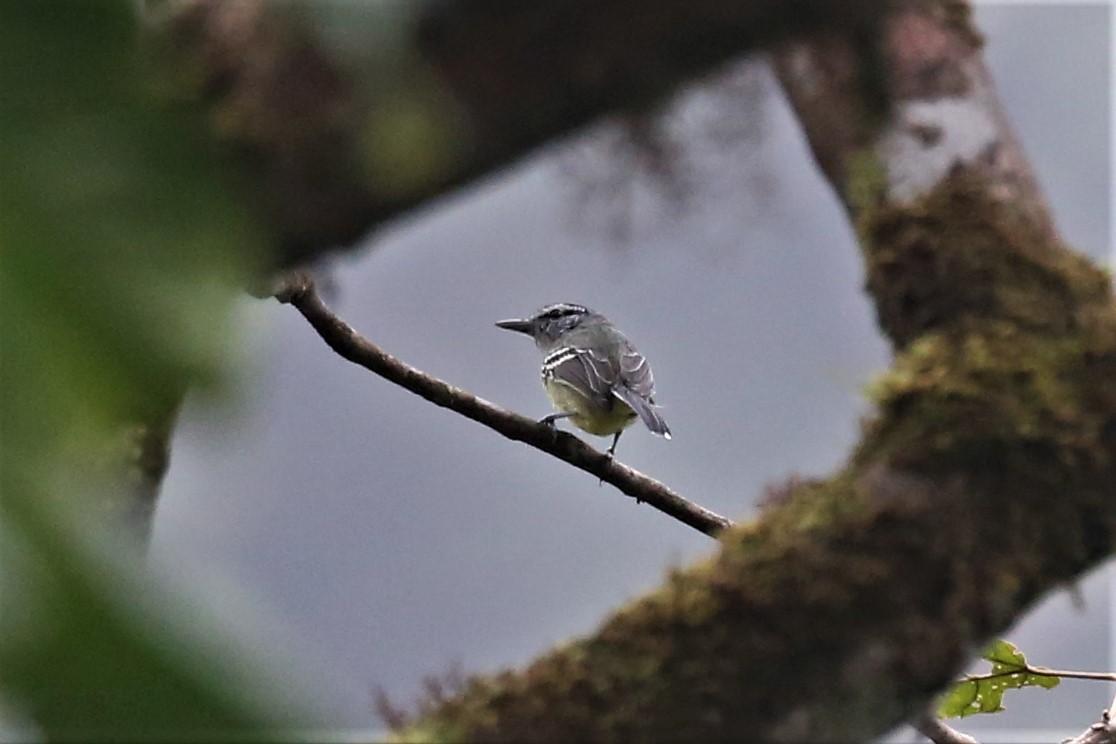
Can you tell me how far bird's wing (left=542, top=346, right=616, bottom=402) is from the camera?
166 inches

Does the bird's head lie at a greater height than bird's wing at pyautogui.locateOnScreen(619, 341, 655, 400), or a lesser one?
greater

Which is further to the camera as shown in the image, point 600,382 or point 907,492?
point 600,382

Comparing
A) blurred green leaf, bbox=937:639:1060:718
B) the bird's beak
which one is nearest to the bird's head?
the bird's beak

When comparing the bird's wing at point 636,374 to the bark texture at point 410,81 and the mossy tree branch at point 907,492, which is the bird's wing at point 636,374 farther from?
the bark texture at point 410,81

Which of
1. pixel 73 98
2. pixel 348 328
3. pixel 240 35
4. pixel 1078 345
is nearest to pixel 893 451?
pixel 1078 345

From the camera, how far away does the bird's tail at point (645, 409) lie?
159 inches

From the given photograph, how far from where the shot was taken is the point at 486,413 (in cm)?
290

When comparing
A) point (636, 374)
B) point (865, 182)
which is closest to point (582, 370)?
point (636, 374)

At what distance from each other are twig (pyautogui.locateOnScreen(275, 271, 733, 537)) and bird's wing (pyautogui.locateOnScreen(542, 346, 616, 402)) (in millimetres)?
959

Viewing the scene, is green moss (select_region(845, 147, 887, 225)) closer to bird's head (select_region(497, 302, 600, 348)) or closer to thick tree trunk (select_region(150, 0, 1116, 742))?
thick tree trunk (select_region(150, 0, 1116, 742))

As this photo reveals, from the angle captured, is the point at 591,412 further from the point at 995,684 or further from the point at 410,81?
the point at 410,81

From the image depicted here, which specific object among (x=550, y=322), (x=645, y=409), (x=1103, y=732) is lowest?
(x=1103, y=732)

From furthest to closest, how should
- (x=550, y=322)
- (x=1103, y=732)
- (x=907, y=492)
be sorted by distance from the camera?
1. (x=550, y=322)
2. (x=1103, y=732)
3. (x=907, y=492)

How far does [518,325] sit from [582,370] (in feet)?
3.11
